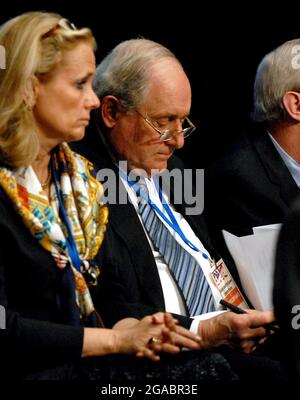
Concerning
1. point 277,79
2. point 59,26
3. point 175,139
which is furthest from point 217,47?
point 59,26

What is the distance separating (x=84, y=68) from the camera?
3.05 meters

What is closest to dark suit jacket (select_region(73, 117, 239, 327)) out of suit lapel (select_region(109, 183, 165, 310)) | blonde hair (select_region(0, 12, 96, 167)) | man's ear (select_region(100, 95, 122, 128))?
suit lapel (select_region(109, 183, 165, 310))

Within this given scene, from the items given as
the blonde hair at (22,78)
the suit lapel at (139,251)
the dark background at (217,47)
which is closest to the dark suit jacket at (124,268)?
the suit lapel at (139,251)

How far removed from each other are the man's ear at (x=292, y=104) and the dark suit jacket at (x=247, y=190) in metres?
0.18

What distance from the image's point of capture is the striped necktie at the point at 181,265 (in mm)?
3414

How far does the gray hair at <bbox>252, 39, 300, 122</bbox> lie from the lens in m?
4.08

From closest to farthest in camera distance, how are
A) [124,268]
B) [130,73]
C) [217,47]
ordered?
[124,268], [130,73], [217,47]

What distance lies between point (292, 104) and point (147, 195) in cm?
91

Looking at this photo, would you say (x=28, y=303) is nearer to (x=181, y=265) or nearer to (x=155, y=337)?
(x=155, y=337)

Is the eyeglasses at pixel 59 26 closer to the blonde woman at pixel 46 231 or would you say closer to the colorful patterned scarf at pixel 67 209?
the blonde woman at pixel 46 231

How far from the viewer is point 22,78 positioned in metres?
2.90

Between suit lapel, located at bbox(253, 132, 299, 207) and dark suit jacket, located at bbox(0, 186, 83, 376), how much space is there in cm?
131

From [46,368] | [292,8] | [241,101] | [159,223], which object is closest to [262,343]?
[159,223]

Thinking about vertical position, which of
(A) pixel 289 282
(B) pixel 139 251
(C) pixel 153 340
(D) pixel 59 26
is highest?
(D) pixel 59 26
